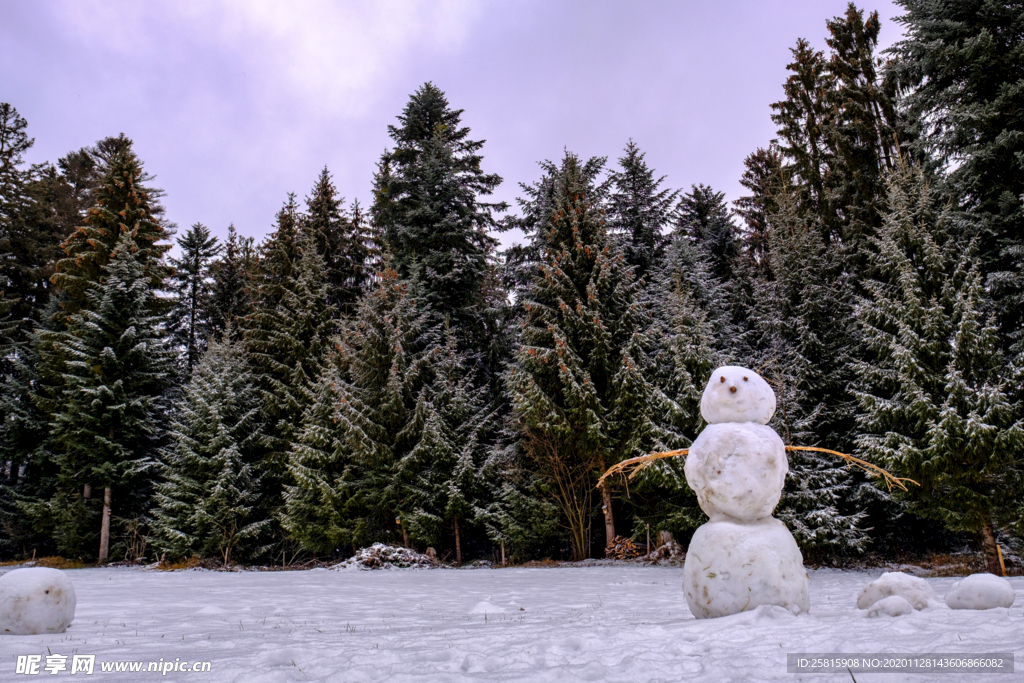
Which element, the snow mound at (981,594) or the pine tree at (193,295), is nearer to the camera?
the snow mound at (981,594)

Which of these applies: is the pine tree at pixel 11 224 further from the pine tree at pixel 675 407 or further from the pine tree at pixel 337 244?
the pine tree at pixel 675 407

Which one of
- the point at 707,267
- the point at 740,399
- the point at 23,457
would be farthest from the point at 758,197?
the point at 23,457

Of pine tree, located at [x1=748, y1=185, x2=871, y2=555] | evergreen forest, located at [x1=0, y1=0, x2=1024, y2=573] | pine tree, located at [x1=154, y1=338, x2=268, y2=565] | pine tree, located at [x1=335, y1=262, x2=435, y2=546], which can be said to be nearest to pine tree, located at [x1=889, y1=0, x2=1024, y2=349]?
evergreen forest, located at [x1=0, y1=0, x2=1024, y2=573]

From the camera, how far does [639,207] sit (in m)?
18.7

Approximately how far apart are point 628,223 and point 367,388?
32.7 ft

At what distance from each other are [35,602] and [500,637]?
3.48m

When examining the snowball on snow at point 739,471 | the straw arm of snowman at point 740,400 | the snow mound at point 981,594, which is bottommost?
the snow mound at point 981,594

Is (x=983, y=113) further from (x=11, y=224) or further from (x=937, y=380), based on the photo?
(x=11, y=224)

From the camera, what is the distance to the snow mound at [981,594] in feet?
12.9

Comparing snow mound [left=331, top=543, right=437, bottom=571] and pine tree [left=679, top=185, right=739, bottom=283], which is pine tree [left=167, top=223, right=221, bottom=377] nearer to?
Result: snow mound [left=331, top=543, right=437, bottom=571]

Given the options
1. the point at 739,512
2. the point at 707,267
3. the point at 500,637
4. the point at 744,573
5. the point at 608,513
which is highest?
the point at 707,267

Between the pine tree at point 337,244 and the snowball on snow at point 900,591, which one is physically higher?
the pine tree at point 337,244

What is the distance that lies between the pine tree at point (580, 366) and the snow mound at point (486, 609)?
591 cm

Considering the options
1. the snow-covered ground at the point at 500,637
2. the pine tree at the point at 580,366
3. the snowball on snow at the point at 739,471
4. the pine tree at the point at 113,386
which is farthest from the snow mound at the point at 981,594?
the pine tree at the point at 113,386
